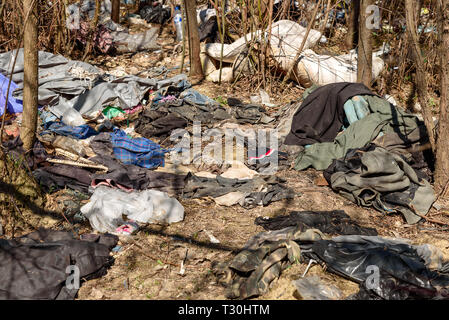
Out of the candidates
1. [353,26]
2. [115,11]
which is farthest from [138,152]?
[115,11]

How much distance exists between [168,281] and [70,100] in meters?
4.31

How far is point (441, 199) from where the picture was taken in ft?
14.5

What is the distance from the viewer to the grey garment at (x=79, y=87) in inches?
257

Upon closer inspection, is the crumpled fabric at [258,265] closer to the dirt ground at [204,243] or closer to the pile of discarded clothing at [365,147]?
the dirt ground at [204,243]

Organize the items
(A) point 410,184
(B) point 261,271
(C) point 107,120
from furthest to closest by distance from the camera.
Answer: (C) point 107,120 → (A) point 410,184 → (B) point 261,271

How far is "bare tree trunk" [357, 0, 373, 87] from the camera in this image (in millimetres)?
6383

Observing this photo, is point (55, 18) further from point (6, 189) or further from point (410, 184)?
point (410, 184)

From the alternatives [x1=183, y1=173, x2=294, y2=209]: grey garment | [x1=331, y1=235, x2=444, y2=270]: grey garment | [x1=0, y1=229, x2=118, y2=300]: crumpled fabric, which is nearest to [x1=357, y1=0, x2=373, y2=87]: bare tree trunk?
[x1=183, y1=173, x2=294, y2=209]: grey garment

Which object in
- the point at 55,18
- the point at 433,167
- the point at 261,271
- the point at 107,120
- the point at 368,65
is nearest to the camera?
the point at 261,271

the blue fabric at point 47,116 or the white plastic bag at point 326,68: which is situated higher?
the white plastic bag at point 326,68

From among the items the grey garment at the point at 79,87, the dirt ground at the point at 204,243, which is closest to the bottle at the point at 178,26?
the grey garment at the point at 79,87

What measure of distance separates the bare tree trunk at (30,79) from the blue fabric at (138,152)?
1.19 metres

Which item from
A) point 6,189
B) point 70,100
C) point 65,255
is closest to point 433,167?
point 65,255

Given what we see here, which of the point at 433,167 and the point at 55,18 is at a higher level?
the point at 55,18
